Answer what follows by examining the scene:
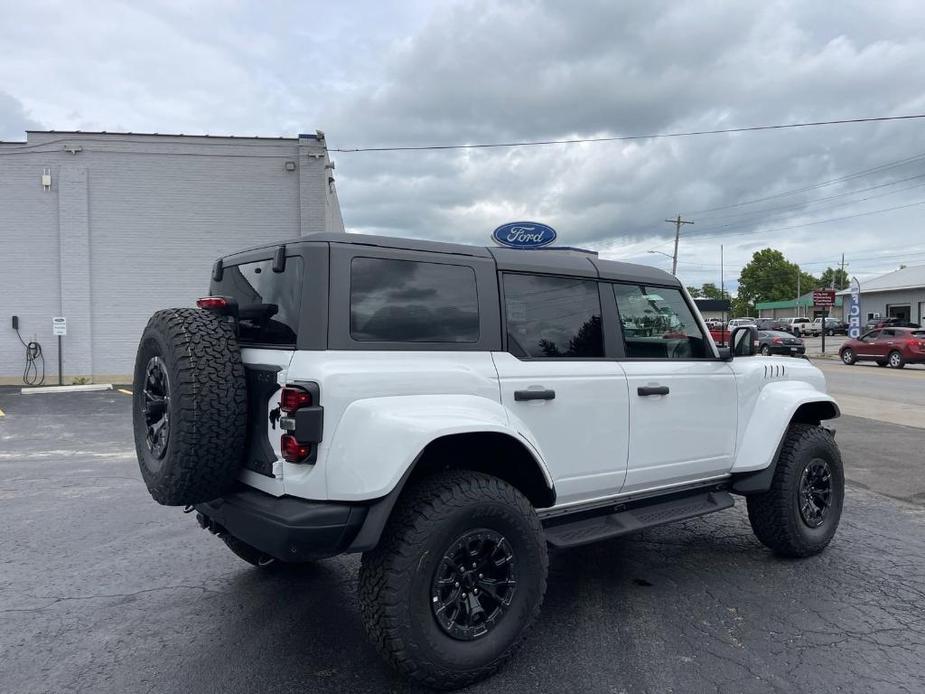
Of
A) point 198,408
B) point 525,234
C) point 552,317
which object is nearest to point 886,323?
point 525,234

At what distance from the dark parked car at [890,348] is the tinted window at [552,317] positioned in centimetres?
2521

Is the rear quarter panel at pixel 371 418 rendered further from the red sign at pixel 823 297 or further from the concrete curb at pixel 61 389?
the red sign at pixel 823 297

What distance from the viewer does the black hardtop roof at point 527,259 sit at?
3.06 meters

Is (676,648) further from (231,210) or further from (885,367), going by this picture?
(885,367)

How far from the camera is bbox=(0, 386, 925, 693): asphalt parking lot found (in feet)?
9.85

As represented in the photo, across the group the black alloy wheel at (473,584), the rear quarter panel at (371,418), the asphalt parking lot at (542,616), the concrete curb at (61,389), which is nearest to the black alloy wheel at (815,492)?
the asphalt parking lot at (542,616)

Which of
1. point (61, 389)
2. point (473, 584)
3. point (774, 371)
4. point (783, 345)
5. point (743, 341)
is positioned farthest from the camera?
point (783, 345)

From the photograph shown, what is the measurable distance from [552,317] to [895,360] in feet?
85.4

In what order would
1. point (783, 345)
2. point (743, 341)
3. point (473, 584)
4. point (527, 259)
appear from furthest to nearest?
point (783, 345) < point (743, 341) < point (527, 259) < point (473, 584)

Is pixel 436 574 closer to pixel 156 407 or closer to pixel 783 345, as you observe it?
pixel 156 407

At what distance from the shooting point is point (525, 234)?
7.59m

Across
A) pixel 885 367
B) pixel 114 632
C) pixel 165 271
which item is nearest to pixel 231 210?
pixel 165 271

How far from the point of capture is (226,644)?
Result: 3.31 metres

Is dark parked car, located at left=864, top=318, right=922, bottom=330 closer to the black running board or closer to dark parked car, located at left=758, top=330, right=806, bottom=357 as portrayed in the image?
dark parked car, located at left=758, top=330, right=806, bottom=357
